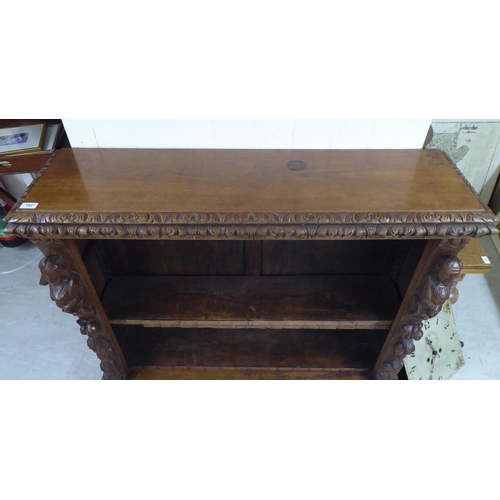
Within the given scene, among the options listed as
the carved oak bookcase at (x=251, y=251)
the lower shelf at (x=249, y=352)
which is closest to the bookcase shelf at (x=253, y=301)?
the carved oak bookcase at (x=251, y=251)

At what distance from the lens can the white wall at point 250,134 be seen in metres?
1.01

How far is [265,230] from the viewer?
840 mm

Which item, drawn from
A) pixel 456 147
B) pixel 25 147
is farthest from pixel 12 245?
pixel 456 147

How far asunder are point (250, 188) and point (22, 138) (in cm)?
114

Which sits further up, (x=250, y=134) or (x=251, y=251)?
(x=250, y=134)

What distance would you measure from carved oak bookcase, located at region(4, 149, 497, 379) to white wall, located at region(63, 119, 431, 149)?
27 mm

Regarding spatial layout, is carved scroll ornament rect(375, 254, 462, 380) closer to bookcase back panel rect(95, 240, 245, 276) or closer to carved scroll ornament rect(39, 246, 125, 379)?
bookcase back panel rect(95, 240, 245, 276)

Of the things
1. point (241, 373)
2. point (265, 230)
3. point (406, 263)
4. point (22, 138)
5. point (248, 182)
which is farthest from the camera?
point (22, 138)

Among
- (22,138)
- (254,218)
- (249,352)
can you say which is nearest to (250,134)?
(254,218)

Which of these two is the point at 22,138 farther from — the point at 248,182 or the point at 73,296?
the point at 248,182

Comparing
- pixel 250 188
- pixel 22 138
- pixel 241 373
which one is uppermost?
pixel 250 188

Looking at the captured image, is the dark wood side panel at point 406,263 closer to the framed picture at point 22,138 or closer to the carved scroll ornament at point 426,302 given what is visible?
the carved scroll ornament at point 426,302

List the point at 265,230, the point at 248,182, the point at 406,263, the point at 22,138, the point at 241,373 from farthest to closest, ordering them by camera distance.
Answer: the point at 22,138 < the point at 241,373 < the point at 406,263 < the point at 248,182 < the point at 265,230

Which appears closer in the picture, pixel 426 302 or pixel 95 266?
pixel 426 302
